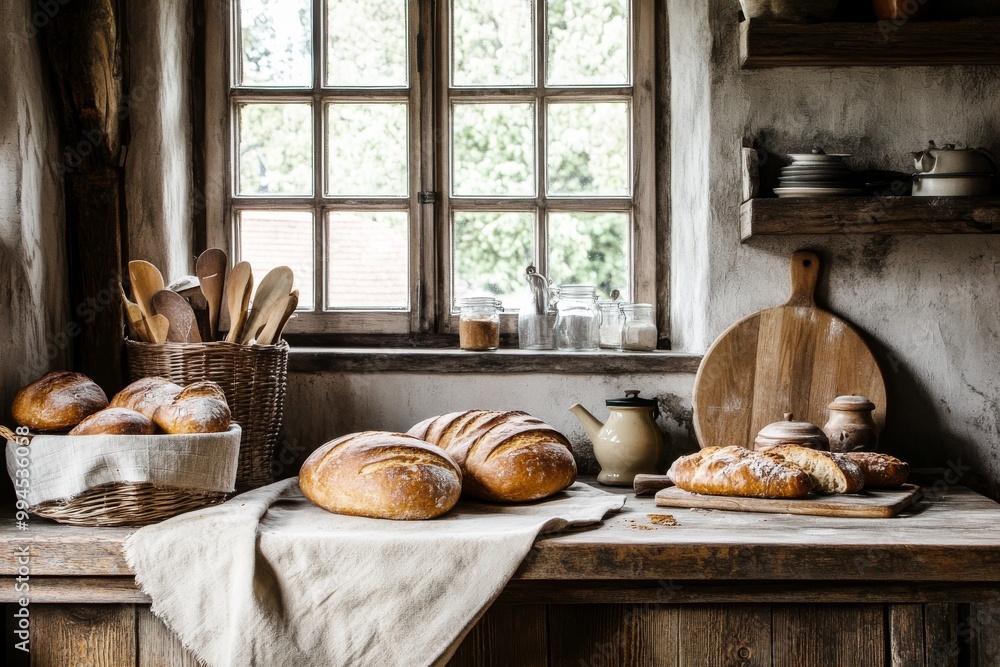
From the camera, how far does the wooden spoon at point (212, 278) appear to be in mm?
2086

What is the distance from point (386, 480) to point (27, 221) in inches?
43.9

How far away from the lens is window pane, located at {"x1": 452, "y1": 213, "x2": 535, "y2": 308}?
8.78ft

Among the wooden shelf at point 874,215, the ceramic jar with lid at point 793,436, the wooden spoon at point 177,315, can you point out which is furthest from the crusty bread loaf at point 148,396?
the wooden shelf at point 874,215

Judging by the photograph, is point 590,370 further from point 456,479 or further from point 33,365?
point 33,365

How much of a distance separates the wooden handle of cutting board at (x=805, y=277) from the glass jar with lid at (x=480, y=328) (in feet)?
2.85

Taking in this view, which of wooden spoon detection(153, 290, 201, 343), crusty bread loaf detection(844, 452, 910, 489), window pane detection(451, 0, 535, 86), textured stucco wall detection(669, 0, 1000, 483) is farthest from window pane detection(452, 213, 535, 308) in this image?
crusty bread loaf detection(844, 452, 910, 489)

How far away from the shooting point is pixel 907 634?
1631 mm

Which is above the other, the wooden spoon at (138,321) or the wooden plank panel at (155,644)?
the wooden spoon at (138,321)

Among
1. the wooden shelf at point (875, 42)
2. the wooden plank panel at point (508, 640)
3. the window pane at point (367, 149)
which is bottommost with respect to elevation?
the wooden plank panel at point (508, 640)

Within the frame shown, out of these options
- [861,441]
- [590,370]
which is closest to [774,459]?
[861,441]

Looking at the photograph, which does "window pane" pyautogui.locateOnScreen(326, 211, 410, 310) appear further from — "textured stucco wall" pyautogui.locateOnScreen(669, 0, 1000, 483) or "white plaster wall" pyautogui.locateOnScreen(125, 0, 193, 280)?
"textured stucco wall" pyautogui.locateOnScreen(669, 0, 1000, 483)

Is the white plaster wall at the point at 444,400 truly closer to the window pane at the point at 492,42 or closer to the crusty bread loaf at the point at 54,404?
the crusty bread loaf at the point at 54,404

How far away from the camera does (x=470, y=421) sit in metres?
2.06

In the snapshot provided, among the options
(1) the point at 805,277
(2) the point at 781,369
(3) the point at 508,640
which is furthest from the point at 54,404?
(1) the point at 805,277
